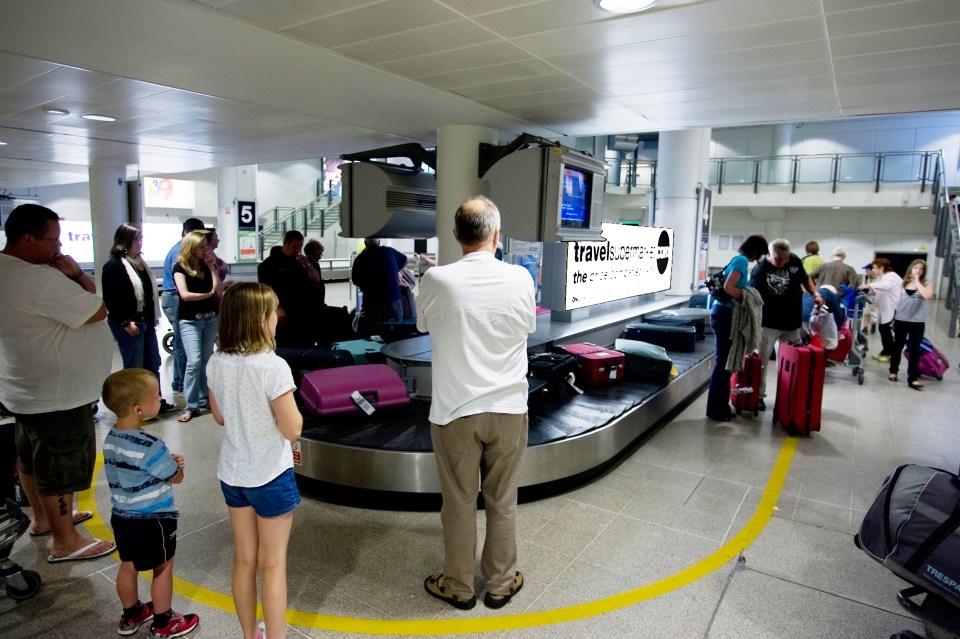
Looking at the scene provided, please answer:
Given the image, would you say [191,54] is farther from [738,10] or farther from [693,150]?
[693,150]

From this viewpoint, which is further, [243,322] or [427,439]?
[427,439]

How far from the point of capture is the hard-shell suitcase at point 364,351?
18.6ft

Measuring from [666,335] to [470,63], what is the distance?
520cm

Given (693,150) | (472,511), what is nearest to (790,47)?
(472,511)

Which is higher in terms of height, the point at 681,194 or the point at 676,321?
the point at 681,194

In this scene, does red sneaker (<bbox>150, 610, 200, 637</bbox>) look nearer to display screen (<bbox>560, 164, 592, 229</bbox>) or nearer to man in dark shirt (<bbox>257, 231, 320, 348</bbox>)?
man in dark shirt (<bbox>257, 231, 320, 348</bbox>)

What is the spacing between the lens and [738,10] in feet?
9.80

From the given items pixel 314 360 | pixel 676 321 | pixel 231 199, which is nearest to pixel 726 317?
pixel 676 321

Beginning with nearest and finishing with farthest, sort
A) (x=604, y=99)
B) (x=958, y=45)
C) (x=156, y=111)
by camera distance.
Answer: (x=958, y=45), (x=604, y=99), (x=156, y=111)

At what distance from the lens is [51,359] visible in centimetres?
313

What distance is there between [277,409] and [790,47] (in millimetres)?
3463

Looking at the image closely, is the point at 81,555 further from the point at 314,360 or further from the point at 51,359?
the point at 314,360

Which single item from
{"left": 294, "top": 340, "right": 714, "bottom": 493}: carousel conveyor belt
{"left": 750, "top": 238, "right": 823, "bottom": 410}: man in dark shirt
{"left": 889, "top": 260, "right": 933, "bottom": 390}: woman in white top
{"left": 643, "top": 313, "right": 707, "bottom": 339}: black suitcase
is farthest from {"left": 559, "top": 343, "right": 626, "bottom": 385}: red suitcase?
{"left": 889, "top": 260, "right": 933, "bottom": 390}: woman in white top

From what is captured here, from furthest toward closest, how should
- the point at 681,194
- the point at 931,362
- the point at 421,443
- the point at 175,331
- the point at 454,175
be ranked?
the point at 681,194, the point at 931,362, the point at 175,331, the point at 454,175, the point at 421,443
